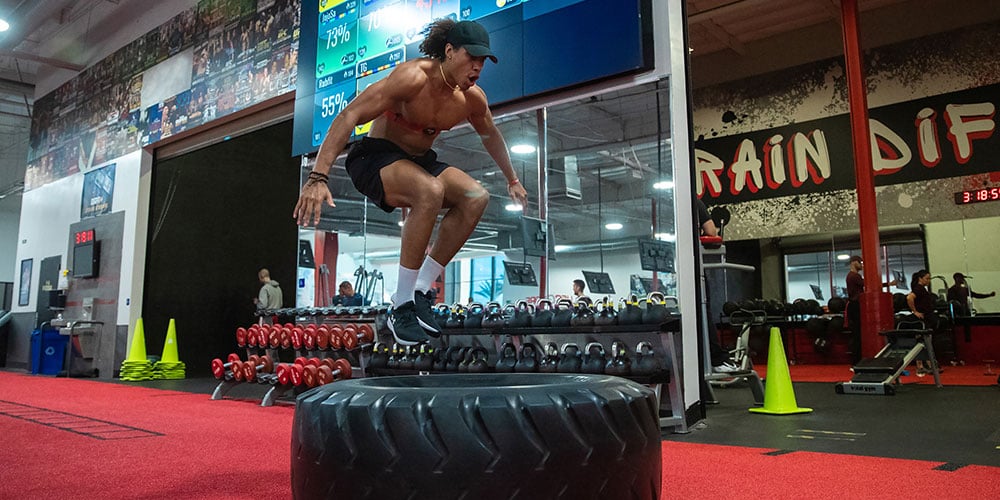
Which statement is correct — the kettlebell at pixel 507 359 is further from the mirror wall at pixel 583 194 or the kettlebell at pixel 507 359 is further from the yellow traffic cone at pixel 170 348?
the yellow traffic cone at pixel 170 348

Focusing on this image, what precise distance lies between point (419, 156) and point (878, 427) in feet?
8.61

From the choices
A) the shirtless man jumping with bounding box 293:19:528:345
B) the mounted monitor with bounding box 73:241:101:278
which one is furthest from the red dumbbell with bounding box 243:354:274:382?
the mounted monitor with bounding box 73:241:101:278

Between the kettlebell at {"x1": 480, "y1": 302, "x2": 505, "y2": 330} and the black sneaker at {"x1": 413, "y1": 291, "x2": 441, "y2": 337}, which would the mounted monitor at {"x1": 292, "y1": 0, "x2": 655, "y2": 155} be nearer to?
the kettlebell at {"x1": 480, "y1": 302, "x2": 505, "y2": 330}

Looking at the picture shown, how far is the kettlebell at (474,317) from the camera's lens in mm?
4016

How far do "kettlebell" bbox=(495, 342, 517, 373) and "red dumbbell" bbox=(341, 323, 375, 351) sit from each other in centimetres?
126

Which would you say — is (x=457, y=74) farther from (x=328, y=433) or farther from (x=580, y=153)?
(x=580, y=153)

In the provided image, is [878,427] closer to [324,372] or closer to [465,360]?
[465,360]

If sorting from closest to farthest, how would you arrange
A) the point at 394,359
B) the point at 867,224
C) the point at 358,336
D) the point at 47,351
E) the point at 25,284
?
1. the point at 394,359
2. the point at 358,336
3. the point at 867,224
4. the point at 47,351
5. the point at 25,284

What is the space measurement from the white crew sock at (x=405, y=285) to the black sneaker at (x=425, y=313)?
28mm

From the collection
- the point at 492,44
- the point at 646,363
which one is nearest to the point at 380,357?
the point at 646,363

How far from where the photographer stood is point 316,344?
5012 mm

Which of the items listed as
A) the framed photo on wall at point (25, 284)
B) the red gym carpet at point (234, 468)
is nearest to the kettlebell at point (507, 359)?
the red gym carpet at point (234, 468)

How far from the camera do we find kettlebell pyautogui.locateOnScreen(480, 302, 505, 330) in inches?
154

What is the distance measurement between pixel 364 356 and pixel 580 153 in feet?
6.81
